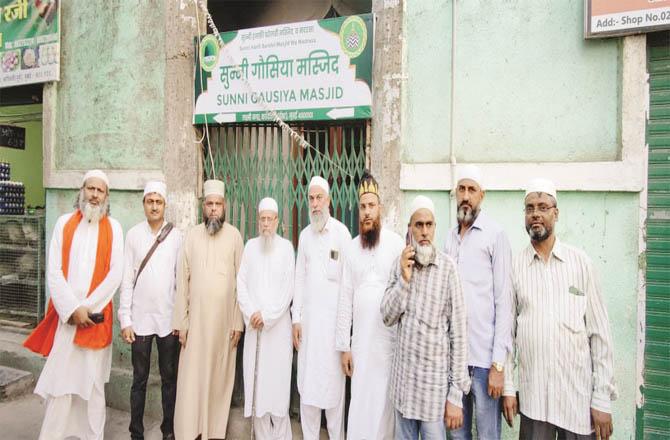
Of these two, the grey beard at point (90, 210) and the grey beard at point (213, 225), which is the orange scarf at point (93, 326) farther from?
the grey beard at point (213, 225)

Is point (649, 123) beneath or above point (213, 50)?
beneath

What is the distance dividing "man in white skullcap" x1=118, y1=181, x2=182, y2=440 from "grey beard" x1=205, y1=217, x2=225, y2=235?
0.35 m

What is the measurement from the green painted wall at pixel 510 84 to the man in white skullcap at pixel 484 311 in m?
1.01

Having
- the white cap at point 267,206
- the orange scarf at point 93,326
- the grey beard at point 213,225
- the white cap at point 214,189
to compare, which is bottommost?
the orange scarf at point 93,326

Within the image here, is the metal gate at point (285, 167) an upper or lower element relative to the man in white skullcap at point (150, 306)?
upper

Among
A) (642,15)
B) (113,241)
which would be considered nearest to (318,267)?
(113,241)

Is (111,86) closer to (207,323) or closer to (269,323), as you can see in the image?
(207,323)

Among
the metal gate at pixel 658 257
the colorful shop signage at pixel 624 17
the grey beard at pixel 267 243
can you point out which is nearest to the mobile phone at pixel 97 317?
the grey beard at pixel 267 243

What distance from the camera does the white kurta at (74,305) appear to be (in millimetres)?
3828

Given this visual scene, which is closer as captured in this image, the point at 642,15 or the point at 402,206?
the point at 642,15

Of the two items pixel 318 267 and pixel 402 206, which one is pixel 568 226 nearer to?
pixel 402 206

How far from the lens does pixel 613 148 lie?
347cm

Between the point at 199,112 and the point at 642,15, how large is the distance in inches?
145

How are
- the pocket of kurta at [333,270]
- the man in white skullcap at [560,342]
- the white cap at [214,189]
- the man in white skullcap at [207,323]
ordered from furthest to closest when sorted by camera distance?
the white cap at [214,189], the man in white skullcap at [207,323], the pocket of kurta at [333,270], the man in white skullcap at [560,342]
